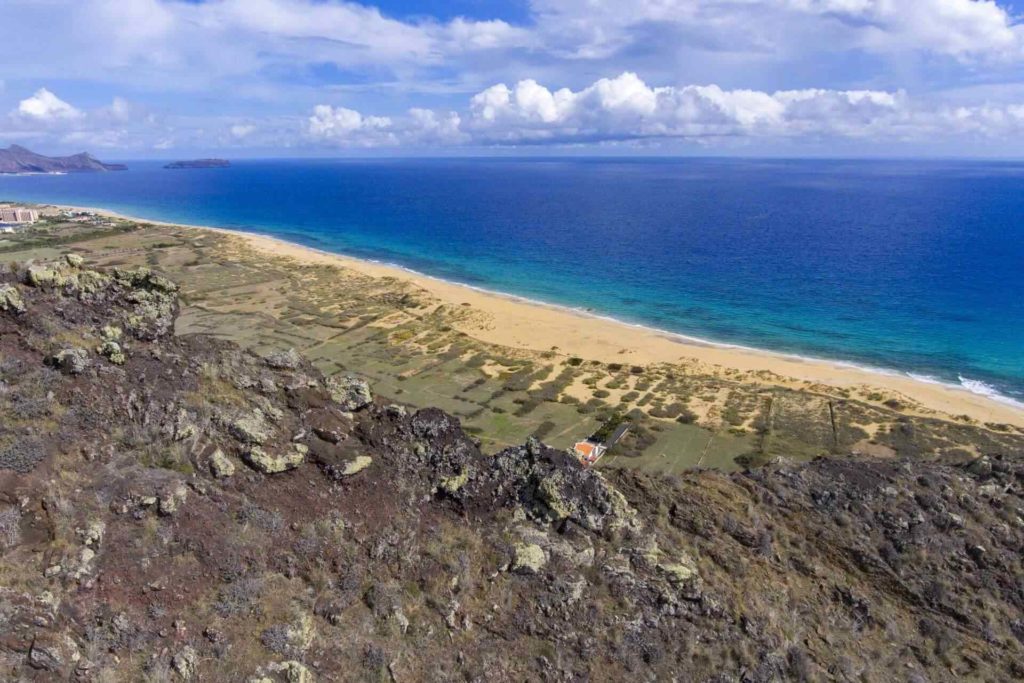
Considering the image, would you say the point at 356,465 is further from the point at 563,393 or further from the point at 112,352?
the point at 563,393

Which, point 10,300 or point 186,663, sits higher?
point 10,300

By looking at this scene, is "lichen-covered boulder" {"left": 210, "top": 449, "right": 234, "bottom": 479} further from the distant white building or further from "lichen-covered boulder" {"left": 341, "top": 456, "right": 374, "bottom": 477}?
the distant white building

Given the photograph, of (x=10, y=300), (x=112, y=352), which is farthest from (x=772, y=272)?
(x=10, y=300)

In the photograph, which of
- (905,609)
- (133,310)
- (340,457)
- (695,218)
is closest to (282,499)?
(340,457)

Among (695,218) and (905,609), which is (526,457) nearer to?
(905,609)

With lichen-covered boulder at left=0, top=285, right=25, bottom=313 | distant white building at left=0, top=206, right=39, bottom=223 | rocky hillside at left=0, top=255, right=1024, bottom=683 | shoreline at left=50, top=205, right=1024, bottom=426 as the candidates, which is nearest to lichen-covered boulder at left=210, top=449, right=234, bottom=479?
rocky hillside at left=0, top=255, right=1024, bottom=683
